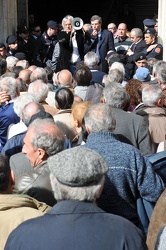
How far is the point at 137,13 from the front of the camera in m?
20.2

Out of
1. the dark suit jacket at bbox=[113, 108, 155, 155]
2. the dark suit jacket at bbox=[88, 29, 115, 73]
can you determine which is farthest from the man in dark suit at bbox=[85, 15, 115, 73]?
the dark suit jacket at bbox=[113, 108, 155, 155]

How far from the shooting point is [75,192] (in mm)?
3168

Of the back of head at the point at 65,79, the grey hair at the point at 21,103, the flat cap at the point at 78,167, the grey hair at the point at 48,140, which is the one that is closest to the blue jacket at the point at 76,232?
the flat cap at the point at 78,167

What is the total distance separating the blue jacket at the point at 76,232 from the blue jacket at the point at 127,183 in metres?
1.22

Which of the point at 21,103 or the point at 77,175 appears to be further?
the point at 21,103

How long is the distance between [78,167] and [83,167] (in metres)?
0.02

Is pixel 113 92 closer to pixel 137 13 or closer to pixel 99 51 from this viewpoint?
pixel 99 51

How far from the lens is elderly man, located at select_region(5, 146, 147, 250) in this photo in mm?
3029

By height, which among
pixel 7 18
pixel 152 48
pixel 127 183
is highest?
pixel 7 18

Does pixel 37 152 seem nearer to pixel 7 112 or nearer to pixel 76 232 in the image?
pixel 76 232

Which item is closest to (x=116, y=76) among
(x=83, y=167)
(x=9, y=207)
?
(x=9, y=207)

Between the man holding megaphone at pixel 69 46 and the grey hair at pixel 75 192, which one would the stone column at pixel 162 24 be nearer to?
the man holding megaphone at pixel 69 46

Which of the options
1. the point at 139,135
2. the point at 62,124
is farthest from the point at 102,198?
the point at 62,124

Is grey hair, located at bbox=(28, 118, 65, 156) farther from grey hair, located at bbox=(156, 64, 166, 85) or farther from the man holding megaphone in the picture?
the man holding megaphone
